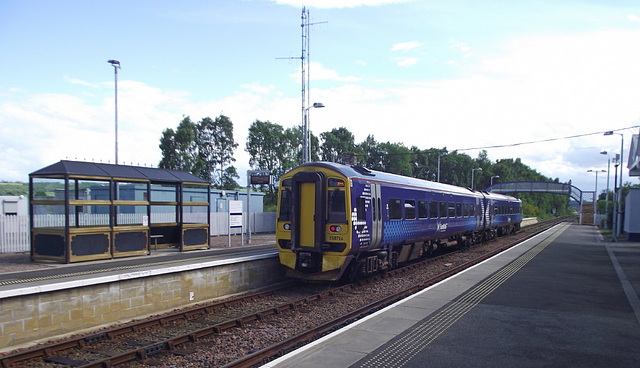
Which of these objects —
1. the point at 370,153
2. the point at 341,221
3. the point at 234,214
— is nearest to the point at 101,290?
the point at 341,221

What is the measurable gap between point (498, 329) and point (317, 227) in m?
5.28

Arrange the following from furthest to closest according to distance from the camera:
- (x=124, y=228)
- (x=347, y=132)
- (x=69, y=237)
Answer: (x=347, y=132)
(x=124, y=228)
(x=69, y=237)

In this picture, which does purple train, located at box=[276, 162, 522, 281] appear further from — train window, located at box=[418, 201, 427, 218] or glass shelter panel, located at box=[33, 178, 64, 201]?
glass shelter panel, located at box=[33, 178, 64, 201]

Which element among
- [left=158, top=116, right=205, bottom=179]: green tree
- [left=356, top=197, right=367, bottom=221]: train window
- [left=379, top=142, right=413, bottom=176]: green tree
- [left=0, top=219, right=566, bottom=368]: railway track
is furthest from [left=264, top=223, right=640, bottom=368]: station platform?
[left=379, top=142, right=413, bottom=176]: green tree

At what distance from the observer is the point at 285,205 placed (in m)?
12.8

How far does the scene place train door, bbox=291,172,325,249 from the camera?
1195 cm

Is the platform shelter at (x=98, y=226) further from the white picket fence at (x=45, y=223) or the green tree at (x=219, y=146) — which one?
the green tree at (x=219, y=146)

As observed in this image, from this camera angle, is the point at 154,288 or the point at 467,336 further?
the point at 154,288

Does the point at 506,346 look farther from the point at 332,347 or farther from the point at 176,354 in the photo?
the point at 176,354

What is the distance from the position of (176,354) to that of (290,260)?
5.31 metres

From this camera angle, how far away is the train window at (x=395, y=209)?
1403cm

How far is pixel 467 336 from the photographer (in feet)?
24.2

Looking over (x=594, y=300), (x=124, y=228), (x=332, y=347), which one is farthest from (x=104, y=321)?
(x=594, y=300)

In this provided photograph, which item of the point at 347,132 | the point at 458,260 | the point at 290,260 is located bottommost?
the point at 458,260
